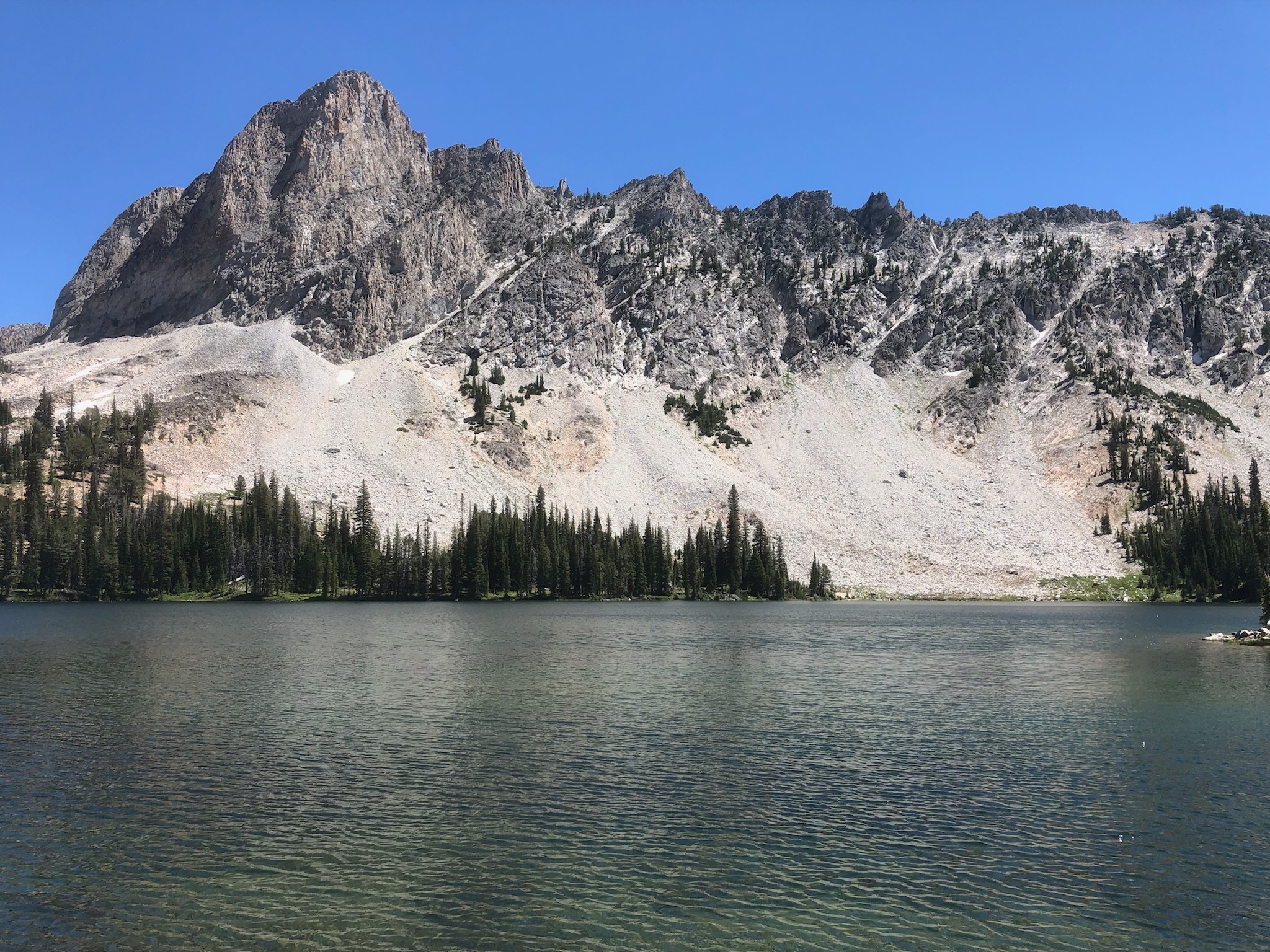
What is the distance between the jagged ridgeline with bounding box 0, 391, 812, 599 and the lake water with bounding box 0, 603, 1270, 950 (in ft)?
318

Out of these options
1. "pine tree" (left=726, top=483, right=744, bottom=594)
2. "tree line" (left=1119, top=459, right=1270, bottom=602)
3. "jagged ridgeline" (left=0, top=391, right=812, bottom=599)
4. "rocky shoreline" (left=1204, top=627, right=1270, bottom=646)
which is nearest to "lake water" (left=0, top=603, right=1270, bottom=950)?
"rocky shoreline" (left=1204, top=627, right=1270, bottom=646)

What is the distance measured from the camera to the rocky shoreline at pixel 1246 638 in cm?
7494

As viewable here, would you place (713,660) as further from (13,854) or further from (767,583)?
(767,583)

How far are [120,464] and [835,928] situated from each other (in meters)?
183

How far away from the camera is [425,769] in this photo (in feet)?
96.0

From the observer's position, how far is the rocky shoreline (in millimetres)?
74938

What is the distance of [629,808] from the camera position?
977 inches

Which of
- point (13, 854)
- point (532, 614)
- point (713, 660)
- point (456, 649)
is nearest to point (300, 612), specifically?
point (532, 614)

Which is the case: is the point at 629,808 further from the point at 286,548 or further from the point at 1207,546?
the point at 1207,546

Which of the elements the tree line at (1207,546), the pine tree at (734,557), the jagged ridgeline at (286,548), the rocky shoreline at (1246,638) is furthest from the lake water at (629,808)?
the tree line at (1207,546)

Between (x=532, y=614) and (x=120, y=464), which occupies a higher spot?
(x=120, y=464)

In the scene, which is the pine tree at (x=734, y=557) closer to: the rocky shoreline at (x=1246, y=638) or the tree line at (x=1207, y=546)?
the tree line at (x=1207, y=546)

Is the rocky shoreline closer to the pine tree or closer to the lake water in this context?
the lake water

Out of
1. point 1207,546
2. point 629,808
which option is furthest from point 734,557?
point 629,808
